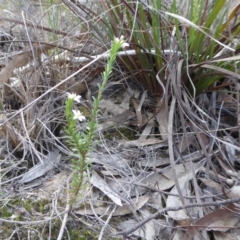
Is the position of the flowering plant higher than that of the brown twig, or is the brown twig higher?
the flowering plant

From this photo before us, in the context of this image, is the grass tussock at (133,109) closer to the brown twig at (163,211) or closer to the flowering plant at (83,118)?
the brown twig at (163,211)

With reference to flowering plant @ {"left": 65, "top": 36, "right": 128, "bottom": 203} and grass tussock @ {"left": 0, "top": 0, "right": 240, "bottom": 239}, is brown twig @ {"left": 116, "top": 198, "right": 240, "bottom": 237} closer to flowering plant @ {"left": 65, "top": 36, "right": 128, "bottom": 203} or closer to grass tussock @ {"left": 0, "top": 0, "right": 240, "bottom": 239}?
grass tussock @ {"left": 0, "top": 0, "right": 240, "bottom": 239}

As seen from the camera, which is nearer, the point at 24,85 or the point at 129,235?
the point at 129,235

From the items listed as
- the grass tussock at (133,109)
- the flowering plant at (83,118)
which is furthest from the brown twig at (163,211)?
the flowering plant at (83,118)

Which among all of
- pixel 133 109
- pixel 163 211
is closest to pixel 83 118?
pixel 163 211

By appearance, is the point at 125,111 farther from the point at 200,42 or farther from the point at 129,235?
the point at 129,235

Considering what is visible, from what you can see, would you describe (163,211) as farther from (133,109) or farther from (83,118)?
(133,109)

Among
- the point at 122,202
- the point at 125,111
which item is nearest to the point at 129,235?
the point at 122,202

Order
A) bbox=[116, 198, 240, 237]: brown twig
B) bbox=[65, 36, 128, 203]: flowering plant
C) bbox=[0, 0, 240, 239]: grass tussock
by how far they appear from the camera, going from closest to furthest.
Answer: bbox=[65, 36, 128, 203]: flowering plant
bbox=[116, 198, 240, 237]: brown twig
bbox=[0, 0, 240, 239]: grass tussock

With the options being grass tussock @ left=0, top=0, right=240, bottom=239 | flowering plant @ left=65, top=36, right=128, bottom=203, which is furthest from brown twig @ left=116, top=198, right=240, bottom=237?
flowering plant @ left=65, top=36, right=128, bottom=203

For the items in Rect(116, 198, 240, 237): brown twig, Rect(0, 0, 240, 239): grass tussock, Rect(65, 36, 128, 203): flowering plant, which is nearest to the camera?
Rect(65, 36, 128, 203): flowering plant

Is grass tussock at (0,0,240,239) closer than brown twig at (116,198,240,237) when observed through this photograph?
No
